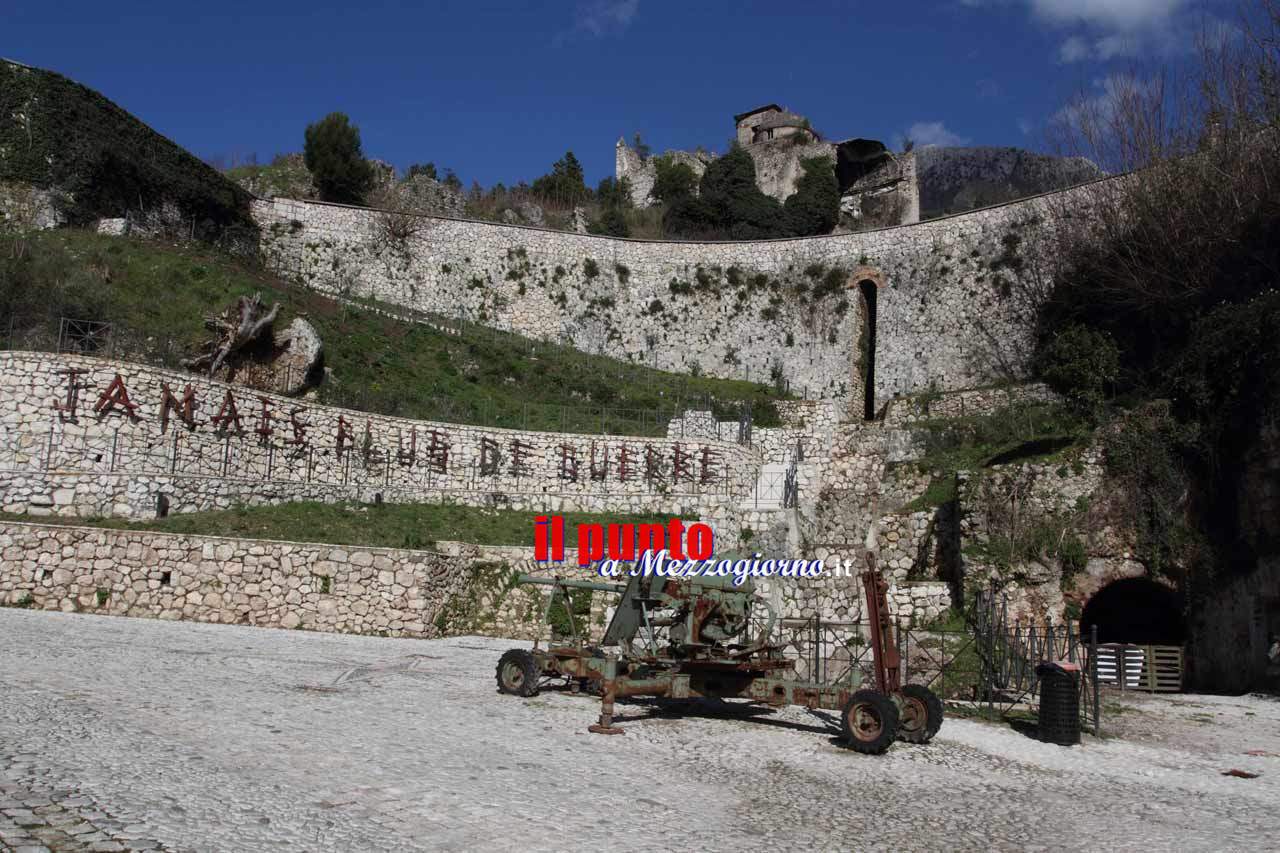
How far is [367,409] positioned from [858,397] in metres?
24.1

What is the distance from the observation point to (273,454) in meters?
24.4

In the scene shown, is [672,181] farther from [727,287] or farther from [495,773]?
[495,773]

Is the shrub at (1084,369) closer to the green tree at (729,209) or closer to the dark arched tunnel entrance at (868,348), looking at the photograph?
the dark arched tunnel entrance at (868,348)

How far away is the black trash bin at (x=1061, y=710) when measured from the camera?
11016 millimetres

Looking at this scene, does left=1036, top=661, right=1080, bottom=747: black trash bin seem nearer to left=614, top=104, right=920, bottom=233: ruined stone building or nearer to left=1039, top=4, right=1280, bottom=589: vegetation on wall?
left=1039, top=4, right=1280, bottom=589: vegetation on wall

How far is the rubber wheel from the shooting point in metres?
10.1

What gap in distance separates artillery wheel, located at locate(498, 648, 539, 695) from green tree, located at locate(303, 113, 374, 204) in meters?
44.2

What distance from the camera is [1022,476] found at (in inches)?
844

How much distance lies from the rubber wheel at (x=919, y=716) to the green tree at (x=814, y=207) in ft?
160

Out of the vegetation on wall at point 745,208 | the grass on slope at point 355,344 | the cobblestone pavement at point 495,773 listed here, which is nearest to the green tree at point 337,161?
the grass on slope at point 355,344

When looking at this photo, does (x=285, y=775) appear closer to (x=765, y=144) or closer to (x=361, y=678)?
(x=361, y=678)

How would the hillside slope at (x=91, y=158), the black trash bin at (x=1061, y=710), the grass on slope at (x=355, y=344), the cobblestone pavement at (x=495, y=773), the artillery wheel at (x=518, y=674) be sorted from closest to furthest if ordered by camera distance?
the cobblestone pavement at (x=495, y=773) < the black trash bin at (x=1061, y=710) < the artillery wheel at (x=518, y=674) < the grass on slope at (x=355, y=344) < the hillside slope at (x=91, y=158)

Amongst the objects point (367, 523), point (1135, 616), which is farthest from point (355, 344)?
point (1135, 616)

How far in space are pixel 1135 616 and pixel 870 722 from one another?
16453 mm
